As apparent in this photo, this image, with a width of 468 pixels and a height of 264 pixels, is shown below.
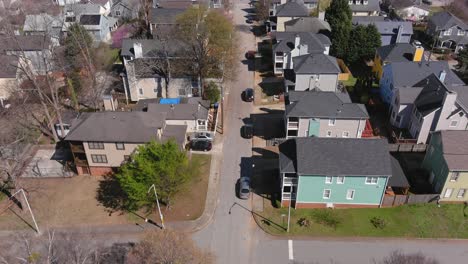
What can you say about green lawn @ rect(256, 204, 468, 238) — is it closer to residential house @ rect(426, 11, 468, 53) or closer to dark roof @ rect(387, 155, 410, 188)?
dark roof @ rect(387, 155, 410, 188)

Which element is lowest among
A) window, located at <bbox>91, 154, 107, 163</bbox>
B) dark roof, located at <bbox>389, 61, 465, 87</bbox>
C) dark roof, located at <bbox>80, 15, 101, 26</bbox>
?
window, located at <bbox>91, 154, 107, 163</bbox>

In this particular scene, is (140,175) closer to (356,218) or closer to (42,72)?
(356,218)

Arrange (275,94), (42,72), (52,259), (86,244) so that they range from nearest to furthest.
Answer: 1. (52,259)
2. (86,244)
3. (275,94)
4. (42,72)

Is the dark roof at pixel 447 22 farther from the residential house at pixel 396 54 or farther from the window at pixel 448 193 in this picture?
the window at pixel 448 193

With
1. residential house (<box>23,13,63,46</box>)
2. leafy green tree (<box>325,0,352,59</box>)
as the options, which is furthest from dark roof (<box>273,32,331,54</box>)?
residential house (<box>23,13,63,46</box>)

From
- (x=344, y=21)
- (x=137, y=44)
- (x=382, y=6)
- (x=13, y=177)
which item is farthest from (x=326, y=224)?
(x=382, y=6)
